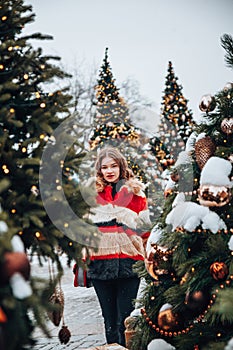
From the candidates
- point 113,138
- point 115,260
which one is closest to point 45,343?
point 115,260

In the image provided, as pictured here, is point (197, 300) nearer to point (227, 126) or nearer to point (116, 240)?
point (227, 126)

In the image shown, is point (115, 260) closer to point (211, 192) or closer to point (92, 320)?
point (211, 192)

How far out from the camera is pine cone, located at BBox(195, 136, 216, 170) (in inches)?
135

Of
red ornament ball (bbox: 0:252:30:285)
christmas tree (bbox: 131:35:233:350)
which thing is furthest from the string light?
red ornament ball (bbox: 0:252:30:285)

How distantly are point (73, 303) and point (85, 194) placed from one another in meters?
6.50

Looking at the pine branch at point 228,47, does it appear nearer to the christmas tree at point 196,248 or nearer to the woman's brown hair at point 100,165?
the christmas tree at point 196,248

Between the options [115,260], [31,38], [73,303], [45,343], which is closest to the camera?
[31,38]

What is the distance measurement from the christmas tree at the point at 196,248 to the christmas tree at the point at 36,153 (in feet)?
2.23

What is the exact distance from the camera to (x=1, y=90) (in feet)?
9.16

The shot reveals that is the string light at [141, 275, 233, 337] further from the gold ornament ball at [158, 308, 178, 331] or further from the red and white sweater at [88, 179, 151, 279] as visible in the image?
the red and white sweater at [88, 179, 151, 279]

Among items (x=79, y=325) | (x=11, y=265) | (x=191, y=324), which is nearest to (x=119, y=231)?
(x=191, y=324)

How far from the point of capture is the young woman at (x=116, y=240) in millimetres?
5027

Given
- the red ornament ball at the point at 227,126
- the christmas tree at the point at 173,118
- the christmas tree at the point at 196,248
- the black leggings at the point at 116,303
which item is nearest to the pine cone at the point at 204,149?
the christmas tree at the point at 196,248

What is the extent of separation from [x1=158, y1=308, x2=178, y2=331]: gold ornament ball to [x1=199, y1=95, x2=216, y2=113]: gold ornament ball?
4.31 ft
